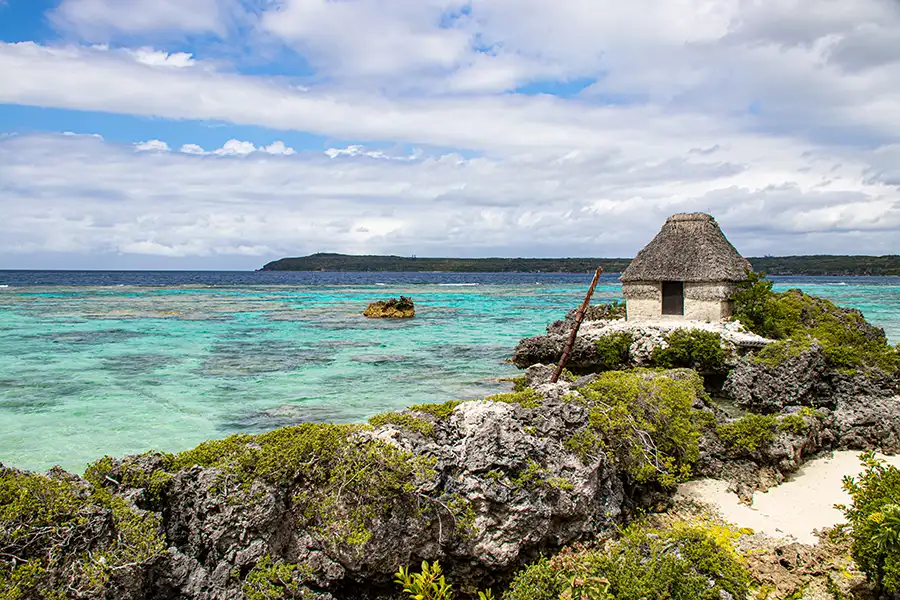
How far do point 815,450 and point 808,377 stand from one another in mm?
3556

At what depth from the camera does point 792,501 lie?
28.2 feet

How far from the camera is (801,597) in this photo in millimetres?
6109

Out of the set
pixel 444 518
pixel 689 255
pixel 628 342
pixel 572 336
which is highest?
pixel 689 255

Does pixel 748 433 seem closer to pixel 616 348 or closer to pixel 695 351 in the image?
pixel 695 351

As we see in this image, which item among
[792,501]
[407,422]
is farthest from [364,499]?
[792,501]

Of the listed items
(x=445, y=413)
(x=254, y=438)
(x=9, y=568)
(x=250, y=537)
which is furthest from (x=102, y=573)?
(x=445, y=413)

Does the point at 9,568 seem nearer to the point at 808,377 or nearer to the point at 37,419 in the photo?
the point at 37,419

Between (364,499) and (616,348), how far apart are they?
1202 centimetres

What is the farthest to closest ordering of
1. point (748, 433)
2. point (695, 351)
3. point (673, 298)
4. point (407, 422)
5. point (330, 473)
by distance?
point (673, 298) < point (695, 351) < point (748, 433) < point (407, 422) < point (330, 473)

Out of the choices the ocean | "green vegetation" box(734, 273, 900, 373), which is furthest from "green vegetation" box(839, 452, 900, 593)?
the ocean

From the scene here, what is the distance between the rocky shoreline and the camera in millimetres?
5383

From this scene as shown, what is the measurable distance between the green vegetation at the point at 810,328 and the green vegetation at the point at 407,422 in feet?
32.7

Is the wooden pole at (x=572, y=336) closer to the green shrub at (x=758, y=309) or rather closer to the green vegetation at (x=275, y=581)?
the green vegetation at (x=275, y=581)

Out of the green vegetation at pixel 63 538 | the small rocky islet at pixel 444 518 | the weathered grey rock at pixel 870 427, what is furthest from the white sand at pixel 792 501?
the green vegetation at pixel 63 538
